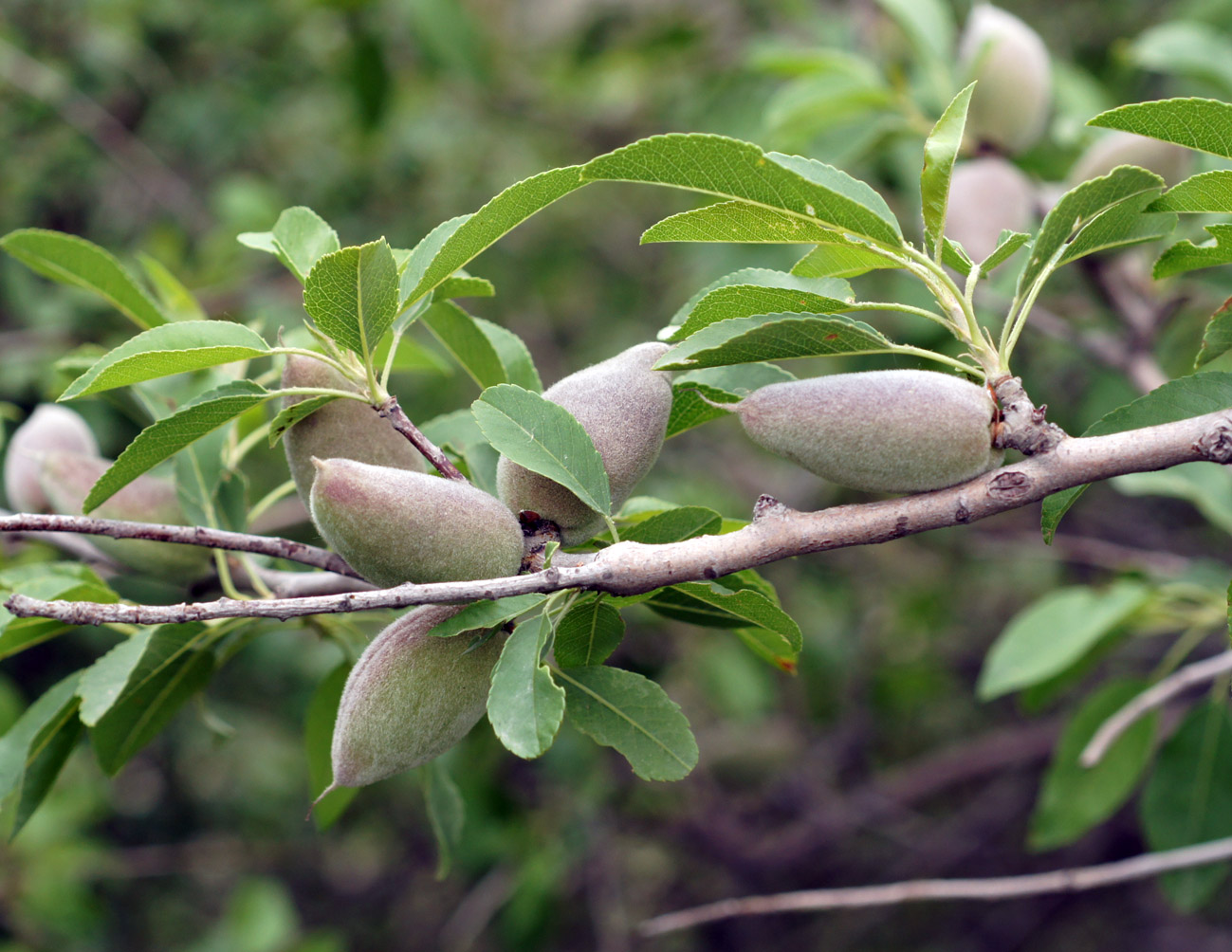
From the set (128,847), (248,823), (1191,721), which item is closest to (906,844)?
(1191,721)

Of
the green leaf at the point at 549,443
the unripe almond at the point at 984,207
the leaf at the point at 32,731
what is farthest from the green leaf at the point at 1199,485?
the leaf at the point at 32,731

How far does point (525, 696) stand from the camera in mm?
688

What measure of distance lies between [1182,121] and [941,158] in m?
0.16

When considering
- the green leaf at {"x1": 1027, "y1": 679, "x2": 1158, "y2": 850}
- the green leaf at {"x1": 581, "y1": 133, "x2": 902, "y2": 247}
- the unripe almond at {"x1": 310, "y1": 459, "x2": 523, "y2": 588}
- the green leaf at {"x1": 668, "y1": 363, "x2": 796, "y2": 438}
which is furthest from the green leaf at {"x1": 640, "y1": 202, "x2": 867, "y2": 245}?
the green leaf at {"x1": 1027, "y1": 679, "x2": 1158, "y2": 850}

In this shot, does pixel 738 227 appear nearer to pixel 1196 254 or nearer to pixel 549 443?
pixel 549 443

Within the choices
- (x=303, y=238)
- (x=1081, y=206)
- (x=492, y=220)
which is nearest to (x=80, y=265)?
(x=303, y=238)

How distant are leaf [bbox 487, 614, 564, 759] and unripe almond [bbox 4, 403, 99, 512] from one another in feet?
2.39

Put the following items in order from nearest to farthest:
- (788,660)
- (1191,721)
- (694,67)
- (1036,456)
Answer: (1036,456), (788,660), (1191,721), (694,67)

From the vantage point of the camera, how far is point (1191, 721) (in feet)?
5.03

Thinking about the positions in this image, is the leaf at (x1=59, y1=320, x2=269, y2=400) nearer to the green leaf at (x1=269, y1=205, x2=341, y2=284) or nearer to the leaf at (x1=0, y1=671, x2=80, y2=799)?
the green leaf at (x1=269, y1=205, x2=341, y2=284)

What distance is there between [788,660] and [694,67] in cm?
258

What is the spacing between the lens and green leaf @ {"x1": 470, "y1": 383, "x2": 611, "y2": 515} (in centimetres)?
74

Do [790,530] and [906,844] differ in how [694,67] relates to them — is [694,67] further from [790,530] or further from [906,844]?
[790,530]

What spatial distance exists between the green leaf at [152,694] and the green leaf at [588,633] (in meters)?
0.36
